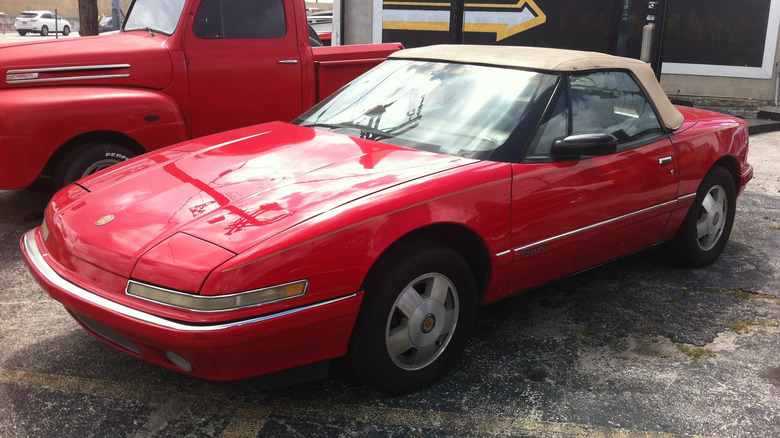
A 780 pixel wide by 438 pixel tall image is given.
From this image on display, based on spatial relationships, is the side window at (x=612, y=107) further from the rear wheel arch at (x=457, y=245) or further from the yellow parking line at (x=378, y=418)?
the yellow parking line at (x=378, y=418)

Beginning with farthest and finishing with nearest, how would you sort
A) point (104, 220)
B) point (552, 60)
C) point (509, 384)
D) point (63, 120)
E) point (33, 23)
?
point (33, 23)
point (63, 120)
point (552, 60)
point (509, 384)
point (104, 220)

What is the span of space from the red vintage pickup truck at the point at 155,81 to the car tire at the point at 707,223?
3266 mm

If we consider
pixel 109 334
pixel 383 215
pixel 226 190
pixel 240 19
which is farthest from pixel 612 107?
pixel 240 19

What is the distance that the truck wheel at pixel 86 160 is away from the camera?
17.0 ft

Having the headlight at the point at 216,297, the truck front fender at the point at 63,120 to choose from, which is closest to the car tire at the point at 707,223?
the headlight at the point at 216,297

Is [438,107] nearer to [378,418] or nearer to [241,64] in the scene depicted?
[378,418]

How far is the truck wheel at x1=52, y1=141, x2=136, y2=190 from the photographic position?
520 centimetres

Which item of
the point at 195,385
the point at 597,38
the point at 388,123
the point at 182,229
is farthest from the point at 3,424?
the point at 597,38

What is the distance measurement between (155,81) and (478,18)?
8469 millimetres

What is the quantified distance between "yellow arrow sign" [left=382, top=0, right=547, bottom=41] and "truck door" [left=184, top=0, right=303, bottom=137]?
7217 millimetres

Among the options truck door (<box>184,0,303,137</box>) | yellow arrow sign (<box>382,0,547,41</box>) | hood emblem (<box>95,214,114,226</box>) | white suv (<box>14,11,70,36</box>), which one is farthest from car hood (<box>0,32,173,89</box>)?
white suv (<box>14,11,70,36</box>)

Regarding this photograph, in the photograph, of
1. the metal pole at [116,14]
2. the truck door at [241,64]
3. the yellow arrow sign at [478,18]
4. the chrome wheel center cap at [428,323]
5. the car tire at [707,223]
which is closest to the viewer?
the chrome wheel center cap at [428,323]

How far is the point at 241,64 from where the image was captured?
5977 millimetres

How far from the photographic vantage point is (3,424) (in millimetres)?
2828
